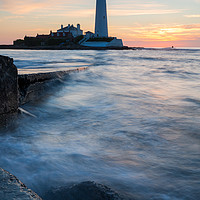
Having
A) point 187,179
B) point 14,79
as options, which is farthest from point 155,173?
point 14,79

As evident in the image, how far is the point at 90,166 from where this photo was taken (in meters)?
1.65

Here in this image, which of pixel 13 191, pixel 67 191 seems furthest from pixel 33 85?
pixel 13 191

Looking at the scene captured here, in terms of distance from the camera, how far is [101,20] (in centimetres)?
5300

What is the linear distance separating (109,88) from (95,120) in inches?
91.1

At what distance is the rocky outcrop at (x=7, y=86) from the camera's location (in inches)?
78.9

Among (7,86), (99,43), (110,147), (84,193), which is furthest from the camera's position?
(99,43)

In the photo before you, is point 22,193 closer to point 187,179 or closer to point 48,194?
point 48,194

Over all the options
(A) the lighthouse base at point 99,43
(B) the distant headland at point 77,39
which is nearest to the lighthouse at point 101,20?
(B) the distant headland at point 77,39

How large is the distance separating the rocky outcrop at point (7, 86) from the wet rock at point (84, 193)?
1.11m

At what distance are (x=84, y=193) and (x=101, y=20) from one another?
181 feet

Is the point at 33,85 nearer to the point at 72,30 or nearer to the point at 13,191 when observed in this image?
the point at 13,191

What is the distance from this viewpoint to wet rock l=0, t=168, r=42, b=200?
0.80 m

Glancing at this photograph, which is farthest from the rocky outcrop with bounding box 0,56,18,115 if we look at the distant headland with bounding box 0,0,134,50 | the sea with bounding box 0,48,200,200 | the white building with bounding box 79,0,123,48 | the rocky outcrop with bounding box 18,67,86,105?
the white building with bounding box 79,0,123,48

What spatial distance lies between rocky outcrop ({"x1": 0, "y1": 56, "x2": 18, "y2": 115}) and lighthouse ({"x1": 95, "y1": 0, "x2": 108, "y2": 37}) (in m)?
53.5
